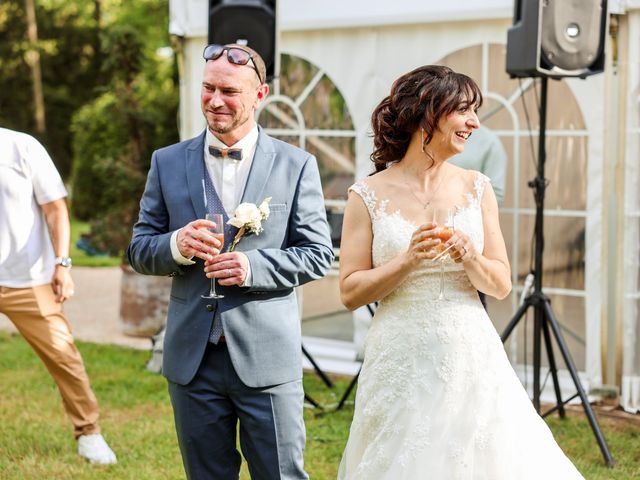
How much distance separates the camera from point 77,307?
1038 cm

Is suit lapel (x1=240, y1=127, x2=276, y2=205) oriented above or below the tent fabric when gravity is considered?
above

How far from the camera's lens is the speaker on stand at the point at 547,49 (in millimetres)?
5219

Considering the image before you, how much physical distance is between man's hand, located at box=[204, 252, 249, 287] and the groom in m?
0.05

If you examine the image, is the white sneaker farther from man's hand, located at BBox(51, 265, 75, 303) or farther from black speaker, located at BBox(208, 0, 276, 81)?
black speaker, located at BBox(208, 0, 276, 81)

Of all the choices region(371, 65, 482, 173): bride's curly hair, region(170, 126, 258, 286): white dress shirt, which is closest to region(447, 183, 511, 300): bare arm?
region(371, 65, 482, 173): bride's curly hair

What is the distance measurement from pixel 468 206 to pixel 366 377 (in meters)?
0.67

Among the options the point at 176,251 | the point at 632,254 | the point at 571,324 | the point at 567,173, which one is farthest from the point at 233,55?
the point at 571,324

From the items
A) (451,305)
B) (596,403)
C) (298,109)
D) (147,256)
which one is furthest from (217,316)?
(298,109)

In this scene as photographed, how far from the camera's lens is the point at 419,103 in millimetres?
2963

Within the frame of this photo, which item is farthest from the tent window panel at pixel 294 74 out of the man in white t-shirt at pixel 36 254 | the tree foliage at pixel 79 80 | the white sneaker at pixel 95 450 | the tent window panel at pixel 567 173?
the tree foliage at pixel 79 80

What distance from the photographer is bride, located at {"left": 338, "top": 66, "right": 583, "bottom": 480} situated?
9.42ft

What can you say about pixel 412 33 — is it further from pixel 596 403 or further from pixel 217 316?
pixel 217 316

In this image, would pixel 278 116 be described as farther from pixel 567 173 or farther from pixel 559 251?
pixel 559 251

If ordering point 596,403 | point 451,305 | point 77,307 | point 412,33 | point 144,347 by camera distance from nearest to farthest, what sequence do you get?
point 451,305, point 596,403, point 412,33, point 144,347, point 77,307
